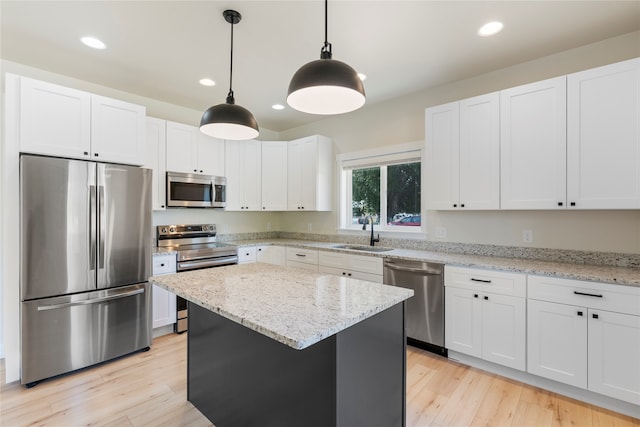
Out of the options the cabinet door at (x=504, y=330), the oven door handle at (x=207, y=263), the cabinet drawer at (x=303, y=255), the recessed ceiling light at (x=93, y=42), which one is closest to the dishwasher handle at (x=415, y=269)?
the cabinet door at (x=504, y=330)

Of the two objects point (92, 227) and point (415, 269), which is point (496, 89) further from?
point (92, 227)

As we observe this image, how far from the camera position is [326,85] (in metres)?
1.33

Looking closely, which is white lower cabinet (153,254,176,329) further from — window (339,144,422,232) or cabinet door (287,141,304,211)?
window (339,144,422,232)

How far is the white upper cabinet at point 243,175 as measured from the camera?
4125mm

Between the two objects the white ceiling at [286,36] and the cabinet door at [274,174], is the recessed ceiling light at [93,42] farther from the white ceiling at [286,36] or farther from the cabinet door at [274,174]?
the cabinet door at [274,174]

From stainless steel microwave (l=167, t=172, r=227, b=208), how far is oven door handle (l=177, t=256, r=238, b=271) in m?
0.71

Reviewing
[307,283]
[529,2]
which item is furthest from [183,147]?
[529,2]

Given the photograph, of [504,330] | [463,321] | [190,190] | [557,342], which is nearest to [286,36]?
[190,190]

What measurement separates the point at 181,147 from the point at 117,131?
83 centimetres

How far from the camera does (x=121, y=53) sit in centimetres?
258

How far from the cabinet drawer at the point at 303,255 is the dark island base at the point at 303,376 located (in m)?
1.93

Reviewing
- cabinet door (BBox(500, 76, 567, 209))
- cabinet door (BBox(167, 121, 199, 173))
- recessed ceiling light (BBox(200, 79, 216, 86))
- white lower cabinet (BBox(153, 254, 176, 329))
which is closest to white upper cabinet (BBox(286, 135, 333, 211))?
cabinet door (BBox(167, 121, 199, 173))

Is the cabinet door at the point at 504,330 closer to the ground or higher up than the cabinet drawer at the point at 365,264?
closer to the ground

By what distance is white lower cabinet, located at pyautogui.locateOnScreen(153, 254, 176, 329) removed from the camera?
10.3 ft
